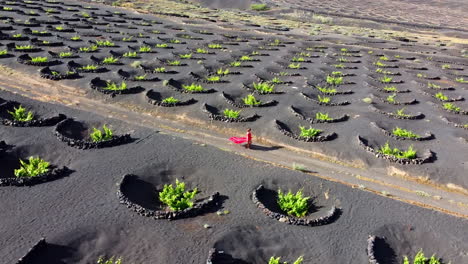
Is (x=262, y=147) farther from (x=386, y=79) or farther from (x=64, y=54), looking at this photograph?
(x=64, y=54)

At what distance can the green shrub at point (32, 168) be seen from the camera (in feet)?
74.9

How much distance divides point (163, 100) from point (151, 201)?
16308 mm

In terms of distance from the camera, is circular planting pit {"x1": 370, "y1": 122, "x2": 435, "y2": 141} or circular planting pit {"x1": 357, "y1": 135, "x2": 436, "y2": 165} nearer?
circular planting pit {"x1": 357, "y1": 135, "x2": 436, "y2": 165}

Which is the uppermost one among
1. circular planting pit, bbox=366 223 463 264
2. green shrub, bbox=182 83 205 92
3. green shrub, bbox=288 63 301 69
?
green shrub, bbox=182 83 205 92

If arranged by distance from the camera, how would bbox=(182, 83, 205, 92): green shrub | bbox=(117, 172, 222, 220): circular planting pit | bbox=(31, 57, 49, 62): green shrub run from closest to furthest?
bbox=(117, 172, 222, 220): circular planting pit < bbox=(182, 83, 205, 92): green shrub < bbox=(31, 57, 49, 62): green shrub

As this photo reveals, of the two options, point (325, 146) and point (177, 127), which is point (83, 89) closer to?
point (177, 127)

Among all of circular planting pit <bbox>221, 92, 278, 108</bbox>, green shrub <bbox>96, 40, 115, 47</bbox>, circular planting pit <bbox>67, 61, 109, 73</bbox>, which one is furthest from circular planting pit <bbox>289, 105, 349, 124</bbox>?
green shrub <bbox>96, 40, 115, 47</bbox>

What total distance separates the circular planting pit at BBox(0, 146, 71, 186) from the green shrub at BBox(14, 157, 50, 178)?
1.28 ft

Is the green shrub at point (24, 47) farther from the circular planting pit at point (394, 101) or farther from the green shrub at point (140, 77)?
the circular planting pit at point (394, 101)

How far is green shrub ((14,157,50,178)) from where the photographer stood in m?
22.8

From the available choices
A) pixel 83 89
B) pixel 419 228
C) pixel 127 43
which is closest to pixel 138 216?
pixel 419 228

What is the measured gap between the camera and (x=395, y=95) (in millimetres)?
45031

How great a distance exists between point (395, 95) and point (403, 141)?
46.7 feet

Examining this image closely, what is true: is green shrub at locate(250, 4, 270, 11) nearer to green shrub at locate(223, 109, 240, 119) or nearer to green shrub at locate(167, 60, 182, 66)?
green shrub at locate(167, 60, 182, 66)
